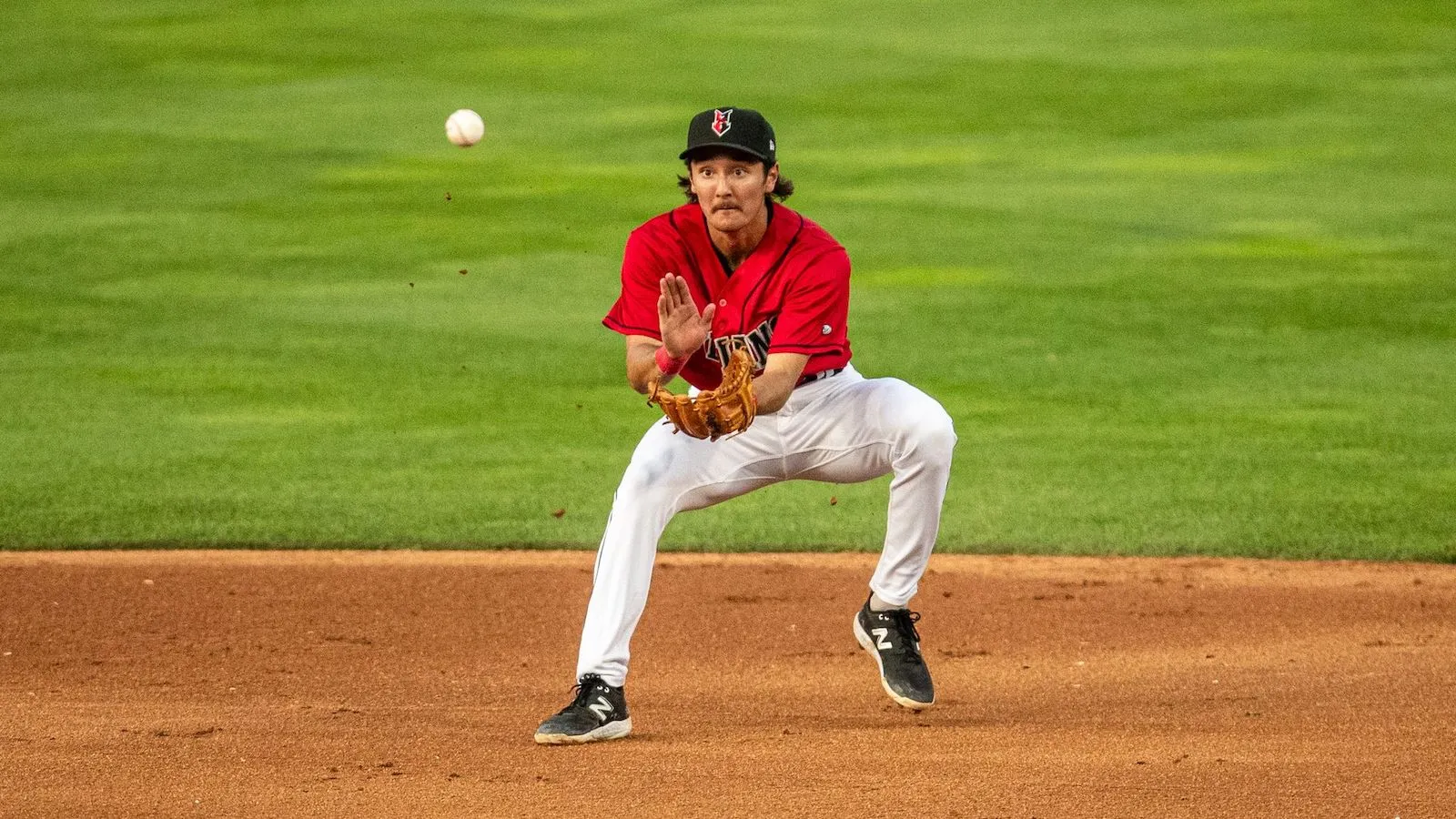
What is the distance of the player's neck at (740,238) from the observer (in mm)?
5105

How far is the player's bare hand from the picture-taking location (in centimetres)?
469

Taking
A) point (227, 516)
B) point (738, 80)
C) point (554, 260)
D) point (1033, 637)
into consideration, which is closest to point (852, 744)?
point (1033, 637)

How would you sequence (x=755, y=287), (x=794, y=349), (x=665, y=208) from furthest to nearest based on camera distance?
(x=665, y=208) → (x=755, y=287) → (x=794, y=349)

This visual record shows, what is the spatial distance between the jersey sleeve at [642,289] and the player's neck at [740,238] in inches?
7.1

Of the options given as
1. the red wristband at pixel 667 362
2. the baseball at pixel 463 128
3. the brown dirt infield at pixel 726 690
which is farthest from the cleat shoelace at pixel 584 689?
the baseball at pixel 463 128

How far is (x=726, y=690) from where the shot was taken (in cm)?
568

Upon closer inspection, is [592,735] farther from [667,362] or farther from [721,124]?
[721,124]

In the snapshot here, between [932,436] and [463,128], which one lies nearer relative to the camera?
[932,436]

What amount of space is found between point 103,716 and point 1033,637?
315 centimetres

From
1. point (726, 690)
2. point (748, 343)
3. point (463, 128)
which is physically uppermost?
point (463, 128)

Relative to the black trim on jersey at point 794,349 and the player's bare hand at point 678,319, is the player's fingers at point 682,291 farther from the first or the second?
the black trim on jersey at point 794,349

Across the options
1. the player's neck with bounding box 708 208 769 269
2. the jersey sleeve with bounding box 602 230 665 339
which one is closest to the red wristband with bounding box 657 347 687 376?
the jersey sleeve with bounding box 602 230 665 339

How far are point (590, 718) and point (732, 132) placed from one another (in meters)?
1.60

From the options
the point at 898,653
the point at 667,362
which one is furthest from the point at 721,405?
the point at 898,653
